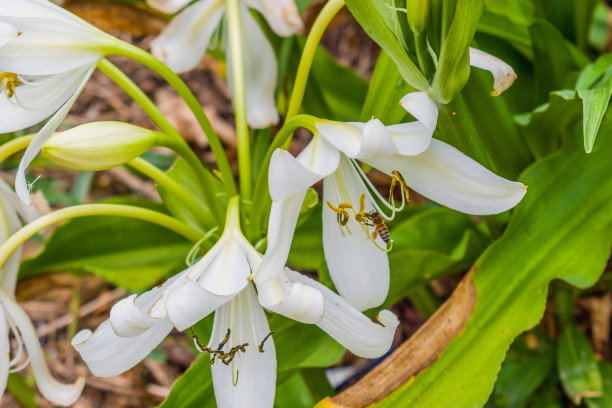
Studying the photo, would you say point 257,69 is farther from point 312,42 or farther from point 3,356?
point 3,356

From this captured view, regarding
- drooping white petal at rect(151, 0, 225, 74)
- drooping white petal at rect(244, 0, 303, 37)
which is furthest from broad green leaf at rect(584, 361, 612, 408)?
drooping white petal at rect(151, 0, 225, 74)

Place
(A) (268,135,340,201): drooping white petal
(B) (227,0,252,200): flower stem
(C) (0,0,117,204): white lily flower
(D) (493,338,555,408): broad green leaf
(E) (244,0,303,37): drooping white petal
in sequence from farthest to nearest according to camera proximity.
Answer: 1. (D) (493,338,555,408): broad green leaf
2. (E) (244,0,303,37): drooping white petal
3. (B) (227,0,252,200): flower stem
4. (C) (0,0,117,204): white lily flower
5. (A) (268,135,340,201): drooping white petal

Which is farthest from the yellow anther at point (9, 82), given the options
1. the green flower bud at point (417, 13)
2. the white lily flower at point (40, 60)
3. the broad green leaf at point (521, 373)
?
the broad green leaf at point (521, 373)

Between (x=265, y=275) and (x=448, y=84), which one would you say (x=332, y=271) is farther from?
(x=448, y=84)

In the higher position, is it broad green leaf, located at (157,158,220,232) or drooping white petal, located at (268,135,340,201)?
drooping white petal, located at (268,135,340,201)

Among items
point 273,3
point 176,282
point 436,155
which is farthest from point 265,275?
point 273,3

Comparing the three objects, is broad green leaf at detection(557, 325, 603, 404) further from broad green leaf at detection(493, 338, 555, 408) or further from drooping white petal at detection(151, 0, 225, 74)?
drooping white petal at detection(151, 0, 225, 74)

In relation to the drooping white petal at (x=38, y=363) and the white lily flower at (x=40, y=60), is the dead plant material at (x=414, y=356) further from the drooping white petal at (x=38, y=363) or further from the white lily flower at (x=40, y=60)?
the white lily flower at (x=40, y=60)
